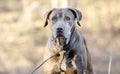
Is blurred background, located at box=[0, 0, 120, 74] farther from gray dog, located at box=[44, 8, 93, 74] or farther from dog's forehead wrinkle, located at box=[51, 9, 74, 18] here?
dog's forehead wrinkle, located at box=[51, 9, 74, 18]

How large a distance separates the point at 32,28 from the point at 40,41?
185 centimetres

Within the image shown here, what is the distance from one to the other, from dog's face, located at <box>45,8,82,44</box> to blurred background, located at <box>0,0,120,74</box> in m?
9.93

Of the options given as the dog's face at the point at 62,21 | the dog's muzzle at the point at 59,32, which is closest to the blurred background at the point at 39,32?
the dog's face at the point at 62,21

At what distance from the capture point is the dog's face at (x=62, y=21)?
32.5 ft

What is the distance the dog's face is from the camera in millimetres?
9914

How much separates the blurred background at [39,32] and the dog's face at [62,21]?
993cm

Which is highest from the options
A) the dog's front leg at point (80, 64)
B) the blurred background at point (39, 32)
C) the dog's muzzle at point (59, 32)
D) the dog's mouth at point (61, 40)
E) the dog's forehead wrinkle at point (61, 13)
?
the dog's forehead wrinkle at point (61, 13)

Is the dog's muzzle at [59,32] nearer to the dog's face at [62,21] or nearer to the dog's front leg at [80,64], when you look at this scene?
the dog's face at [62,21]

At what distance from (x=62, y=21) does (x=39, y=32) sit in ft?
50.9

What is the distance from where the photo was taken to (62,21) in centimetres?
1005

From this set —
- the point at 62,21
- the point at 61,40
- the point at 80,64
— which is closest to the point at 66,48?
the point at 61,40

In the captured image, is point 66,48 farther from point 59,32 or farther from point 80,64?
point 59,32

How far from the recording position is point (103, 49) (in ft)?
77.0

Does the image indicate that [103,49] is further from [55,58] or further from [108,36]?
[55,58]
